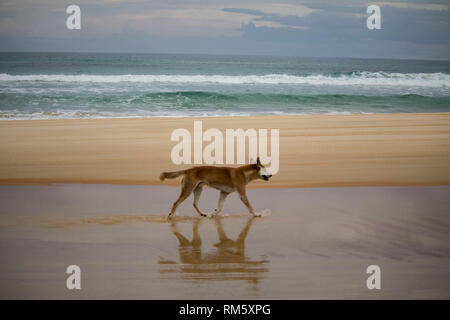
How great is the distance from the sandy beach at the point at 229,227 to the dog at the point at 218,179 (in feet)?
0.69

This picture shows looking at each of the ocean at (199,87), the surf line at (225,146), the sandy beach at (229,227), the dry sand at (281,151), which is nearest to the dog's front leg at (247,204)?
the sandy beach at (229,227)

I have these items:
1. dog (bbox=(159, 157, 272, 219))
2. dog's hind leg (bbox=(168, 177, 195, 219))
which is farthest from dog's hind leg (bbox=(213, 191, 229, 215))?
dog's hind leg (bbox=(168, 177, 195, 219))

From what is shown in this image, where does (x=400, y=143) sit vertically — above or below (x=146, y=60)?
below

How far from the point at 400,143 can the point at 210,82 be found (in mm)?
19282

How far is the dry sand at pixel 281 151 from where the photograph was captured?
794 centimetres

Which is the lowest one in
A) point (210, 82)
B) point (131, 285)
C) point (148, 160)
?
point (131, 285)

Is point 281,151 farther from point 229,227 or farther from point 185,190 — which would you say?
point 229,227

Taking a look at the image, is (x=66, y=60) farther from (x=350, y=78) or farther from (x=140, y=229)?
(x=140, y=229)

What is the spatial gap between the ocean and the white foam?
5 centimetres

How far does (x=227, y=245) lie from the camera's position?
4.91m

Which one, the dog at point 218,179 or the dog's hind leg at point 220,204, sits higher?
the dog at point 218,179

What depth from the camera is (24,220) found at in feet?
18.5

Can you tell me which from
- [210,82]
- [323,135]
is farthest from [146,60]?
[323,135]

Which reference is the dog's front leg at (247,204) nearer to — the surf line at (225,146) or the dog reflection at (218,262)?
the dog reflection at (218,262)
